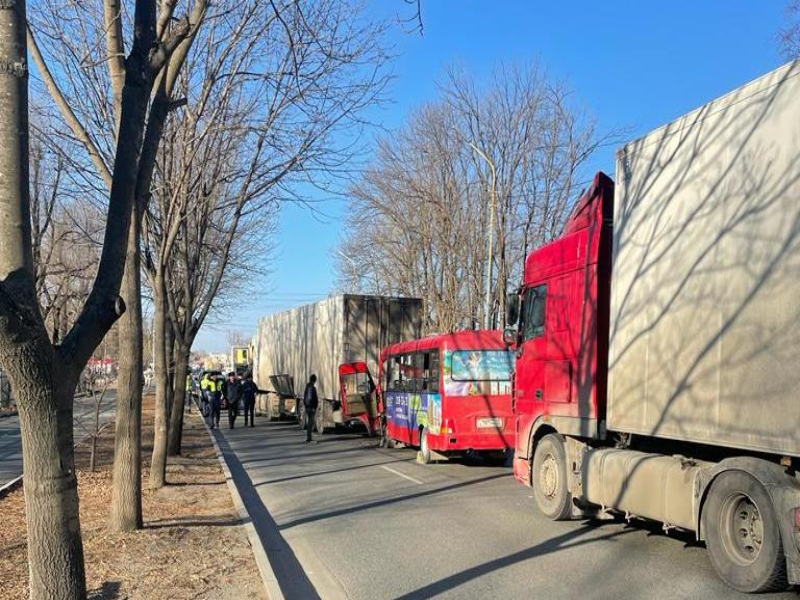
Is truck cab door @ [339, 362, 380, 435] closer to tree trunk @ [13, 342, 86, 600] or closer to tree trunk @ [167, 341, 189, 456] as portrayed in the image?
tree trunk @ [167, 341, 189, 456]

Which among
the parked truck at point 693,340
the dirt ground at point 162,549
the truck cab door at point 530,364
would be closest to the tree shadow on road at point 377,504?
the dirt ground at point 162,549

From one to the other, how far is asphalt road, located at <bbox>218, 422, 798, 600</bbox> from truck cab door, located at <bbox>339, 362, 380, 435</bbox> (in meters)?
8.06

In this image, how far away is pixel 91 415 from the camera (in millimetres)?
32125

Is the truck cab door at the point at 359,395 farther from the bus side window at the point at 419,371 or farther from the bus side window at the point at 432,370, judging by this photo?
the bus side window at the point at 432,370

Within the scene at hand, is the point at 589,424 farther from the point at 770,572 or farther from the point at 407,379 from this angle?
the point at 407,379

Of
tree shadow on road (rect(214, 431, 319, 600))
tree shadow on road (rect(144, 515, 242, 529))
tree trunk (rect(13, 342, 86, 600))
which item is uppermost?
tree trunk (rect(13, 342, 86, 600))

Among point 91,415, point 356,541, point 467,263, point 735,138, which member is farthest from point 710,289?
point 91,415

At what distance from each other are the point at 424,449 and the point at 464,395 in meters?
1.90

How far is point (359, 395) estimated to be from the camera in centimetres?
2200

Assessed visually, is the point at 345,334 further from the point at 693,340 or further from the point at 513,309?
the point at 693,340

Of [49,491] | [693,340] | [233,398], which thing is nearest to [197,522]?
[49,491]

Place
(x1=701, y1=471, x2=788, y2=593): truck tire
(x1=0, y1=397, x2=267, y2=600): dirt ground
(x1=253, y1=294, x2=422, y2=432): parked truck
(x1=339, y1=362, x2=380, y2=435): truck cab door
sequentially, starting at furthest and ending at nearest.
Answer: (x1=253, y1=294, x2=422, y2=432): parked truck
(x1=339, y1=362, x2=380, y2=435): truck cab door
(x1=0, y1=397, x2=267, y2=600): dirt ground
(x1=701, y1=471, x2=788, y2=593): truck tire

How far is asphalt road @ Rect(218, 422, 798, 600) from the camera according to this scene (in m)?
6.52

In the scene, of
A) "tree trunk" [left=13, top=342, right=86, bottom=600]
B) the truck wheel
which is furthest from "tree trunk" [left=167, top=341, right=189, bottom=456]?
"tree trunk" [left=13, top=342, right=86, bottom=600]
